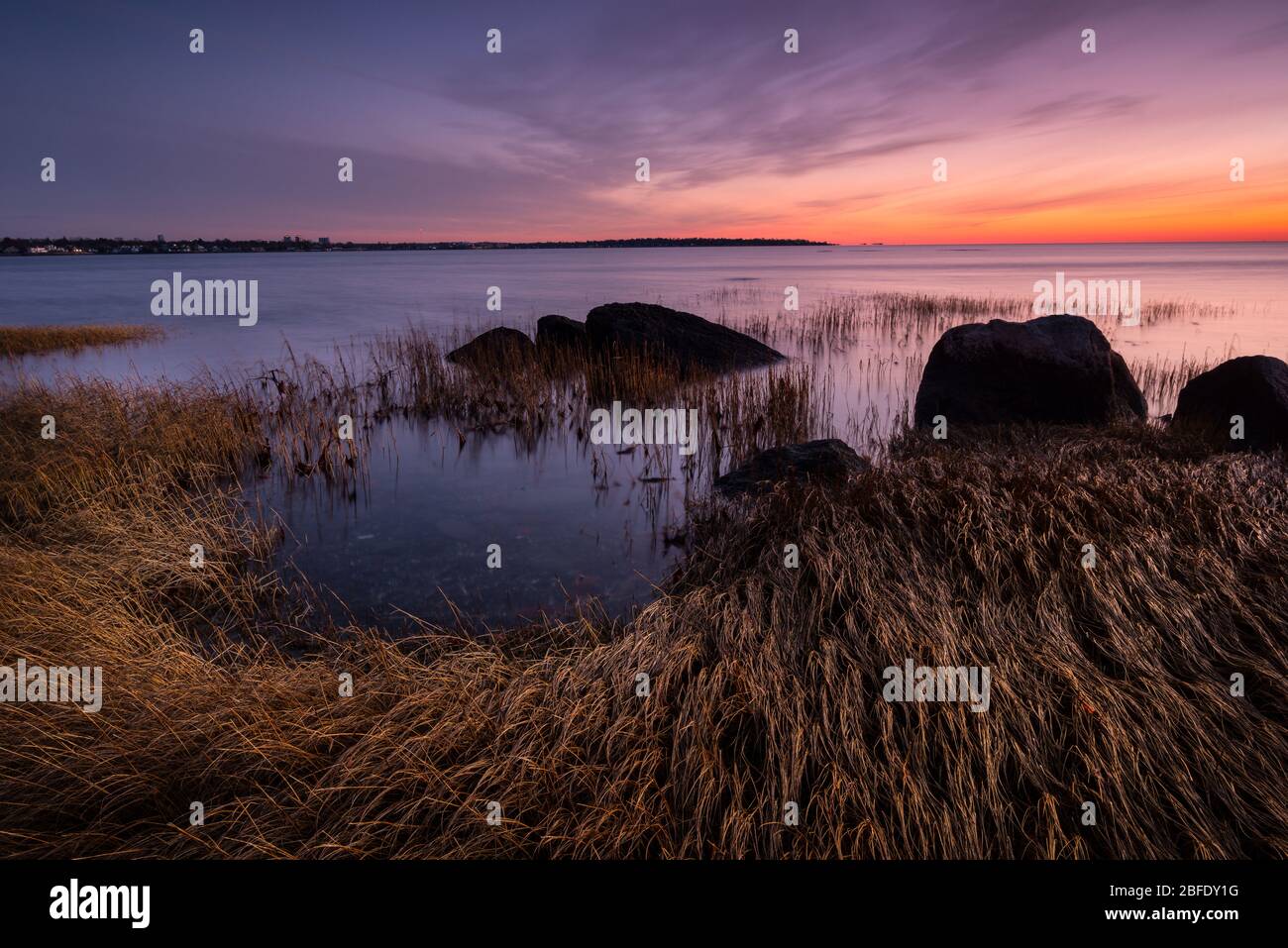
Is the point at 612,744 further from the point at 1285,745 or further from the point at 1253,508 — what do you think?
the point at 1253,508

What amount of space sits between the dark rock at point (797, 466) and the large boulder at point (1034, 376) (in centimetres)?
369

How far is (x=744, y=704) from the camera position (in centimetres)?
390

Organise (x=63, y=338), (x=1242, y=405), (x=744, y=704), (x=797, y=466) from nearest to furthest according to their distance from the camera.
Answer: (x=744, y=704)
(x=797, y=466)
(x=1242, y=405)
(x=63, y=338)

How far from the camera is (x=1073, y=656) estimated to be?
437 centimetres

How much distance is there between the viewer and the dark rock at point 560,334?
1723 centimetres

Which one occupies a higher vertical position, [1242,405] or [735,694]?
[1242,405]

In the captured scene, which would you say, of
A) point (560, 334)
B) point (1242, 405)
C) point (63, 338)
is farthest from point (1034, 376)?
point (63, 338)

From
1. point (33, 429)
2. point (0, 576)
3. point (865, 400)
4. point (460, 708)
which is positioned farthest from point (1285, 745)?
point (33, 429)

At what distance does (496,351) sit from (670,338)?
4.45m

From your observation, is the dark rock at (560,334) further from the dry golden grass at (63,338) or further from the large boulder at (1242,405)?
the dry golden grass at (63,338)

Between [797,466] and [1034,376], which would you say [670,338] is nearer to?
[1034,376]

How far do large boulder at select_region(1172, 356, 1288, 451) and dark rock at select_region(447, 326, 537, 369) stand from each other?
12.5 metres

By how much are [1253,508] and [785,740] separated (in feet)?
19.5

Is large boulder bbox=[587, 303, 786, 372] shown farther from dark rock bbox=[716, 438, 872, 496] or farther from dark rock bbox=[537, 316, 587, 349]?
dark rock bbox=[716, 438, 872, 496]
